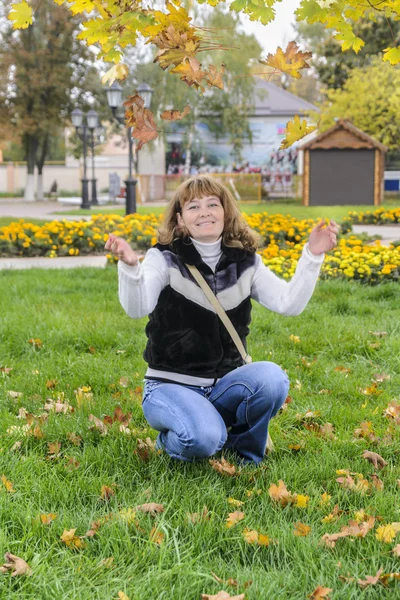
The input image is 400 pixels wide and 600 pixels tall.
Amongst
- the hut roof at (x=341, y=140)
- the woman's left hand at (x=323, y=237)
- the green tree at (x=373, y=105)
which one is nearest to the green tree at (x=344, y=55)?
the green tree at (x=373, y=105)

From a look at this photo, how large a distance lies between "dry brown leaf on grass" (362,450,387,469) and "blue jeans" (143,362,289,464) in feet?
1.55

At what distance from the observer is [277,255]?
→ 8664 millimetres

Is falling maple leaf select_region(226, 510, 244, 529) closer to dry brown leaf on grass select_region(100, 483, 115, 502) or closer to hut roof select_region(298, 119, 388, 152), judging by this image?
dry brown leaf on grass select_region(100, 483, 115, 502)

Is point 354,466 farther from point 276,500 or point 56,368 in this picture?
point 56,368

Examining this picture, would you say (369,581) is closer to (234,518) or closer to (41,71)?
(234,518)

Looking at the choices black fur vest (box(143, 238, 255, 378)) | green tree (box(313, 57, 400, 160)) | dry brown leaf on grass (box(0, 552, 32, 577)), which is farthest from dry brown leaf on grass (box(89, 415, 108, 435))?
green tree (box(313, 57, 400, 160))

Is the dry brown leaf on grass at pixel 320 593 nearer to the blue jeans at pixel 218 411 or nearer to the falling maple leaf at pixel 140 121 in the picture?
the blue jeans at pixel 218 411

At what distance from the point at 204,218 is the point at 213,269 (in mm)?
227

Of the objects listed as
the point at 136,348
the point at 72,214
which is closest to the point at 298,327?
the point at 136,348

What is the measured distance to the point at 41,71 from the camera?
113ft

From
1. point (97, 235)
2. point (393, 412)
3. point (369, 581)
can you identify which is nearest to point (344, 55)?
point (97, 235)

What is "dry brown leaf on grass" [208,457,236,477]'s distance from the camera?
3.04 metres

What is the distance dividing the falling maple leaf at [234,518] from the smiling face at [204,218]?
119cm

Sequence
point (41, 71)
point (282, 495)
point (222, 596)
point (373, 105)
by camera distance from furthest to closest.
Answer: point (41, 71), point (373, 105), point (282, 495), point (222, 596)
